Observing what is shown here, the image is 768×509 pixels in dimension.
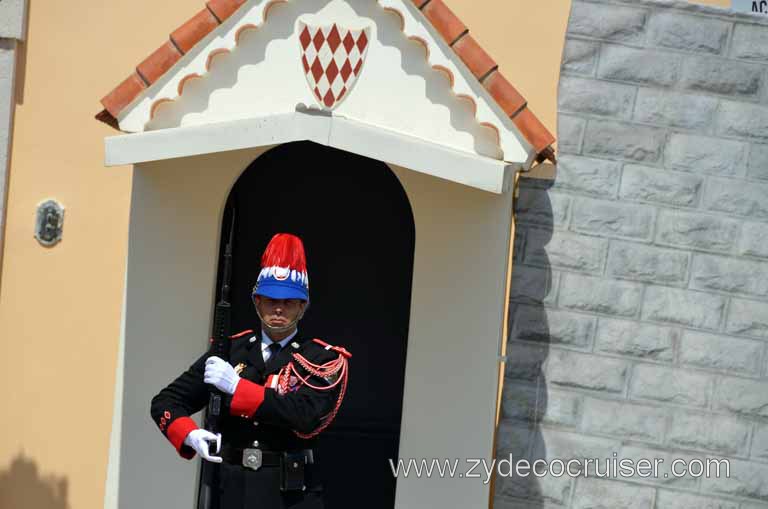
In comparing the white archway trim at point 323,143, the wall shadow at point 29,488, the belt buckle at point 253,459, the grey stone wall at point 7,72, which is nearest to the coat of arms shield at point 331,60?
the white archway trim at point 323,143

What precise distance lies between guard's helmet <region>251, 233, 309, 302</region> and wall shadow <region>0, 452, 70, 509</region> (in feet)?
7.60

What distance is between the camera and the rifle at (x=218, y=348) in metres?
5.07

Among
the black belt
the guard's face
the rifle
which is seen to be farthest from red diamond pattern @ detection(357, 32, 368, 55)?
the black belt

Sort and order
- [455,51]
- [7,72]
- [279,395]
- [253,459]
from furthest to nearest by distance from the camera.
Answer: [7,72] → [455,51] → [253,459] → [279,395]

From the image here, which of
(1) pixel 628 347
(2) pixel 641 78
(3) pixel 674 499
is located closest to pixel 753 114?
(2) pixel 641 78

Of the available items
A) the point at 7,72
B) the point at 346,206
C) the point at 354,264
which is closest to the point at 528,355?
the point at 354,264

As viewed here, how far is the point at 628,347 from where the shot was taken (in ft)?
21.5

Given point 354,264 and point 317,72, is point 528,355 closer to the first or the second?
point 354,264

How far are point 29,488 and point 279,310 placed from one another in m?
2.48

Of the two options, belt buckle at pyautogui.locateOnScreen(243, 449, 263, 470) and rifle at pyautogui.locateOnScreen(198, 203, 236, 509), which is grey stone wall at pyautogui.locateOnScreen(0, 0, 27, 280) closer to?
rifle at pyautogui.locateOnScreen(198, 203, 236, 509)

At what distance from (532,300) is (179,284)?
6.08 ft

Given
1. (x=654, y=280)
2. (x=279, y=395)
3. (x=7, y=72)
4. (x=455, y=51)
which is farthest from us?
(x=7, y=72)

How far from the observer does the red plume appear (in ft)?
16.9

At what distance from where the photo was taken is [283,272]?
16.8 ft
